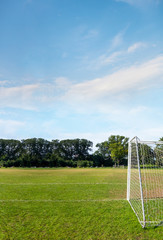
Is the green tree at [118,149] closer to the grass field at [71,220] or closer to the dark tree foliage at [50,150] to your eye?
the dark tree foliage at [50,150]

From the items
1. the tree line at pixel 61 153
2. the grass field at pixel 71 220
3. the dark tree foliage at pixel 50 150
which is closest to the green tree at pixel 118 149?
the tree line at pixel 61 153

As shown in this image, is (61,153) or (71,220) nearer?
(71,220)

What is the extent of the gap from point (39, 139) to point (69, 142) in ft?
35.7

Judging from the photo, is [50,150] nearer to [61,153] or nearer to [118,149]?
[61,153]

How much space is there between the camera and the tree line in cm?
4681

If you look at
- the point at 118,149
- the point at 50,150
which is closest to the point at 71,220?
the point at 118,149

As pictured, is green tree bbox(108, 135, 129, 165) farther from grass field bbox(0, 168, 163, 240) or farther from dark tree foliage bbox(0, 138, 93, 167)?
grass field bbox(0, 168, 163, 240)

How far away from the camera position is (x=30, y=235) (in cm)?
485

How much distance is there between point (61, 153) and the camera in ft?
226

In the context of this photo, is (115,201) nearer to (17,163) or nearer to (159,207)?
(159,207)

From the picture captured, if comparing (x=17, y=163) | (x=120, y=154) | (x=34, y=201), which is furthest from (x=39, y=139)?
(x=34, y=201)

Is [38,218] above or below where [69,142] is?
below

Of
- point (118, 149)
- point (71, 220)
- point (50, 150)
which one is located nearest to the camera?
point (71, 220)

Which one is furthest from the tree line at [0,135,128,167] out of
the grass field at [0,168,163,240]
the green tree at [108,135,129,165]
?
the grass field at [0,168,163,240]
